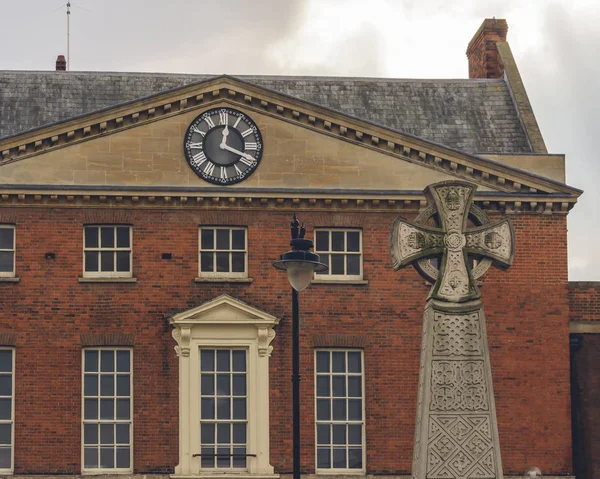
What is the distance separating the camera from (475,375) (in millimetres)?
19656

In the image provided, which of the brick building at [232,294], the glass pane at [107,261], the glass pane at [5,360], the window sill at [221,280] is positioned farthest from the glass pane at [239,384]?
the glass pane at [5,360]

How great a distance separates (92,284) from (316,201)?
558 cm

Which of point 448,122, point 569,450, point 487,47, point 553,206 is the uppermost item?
point 487,47

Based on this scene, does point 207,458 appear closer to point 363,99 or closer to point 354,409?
point 354,409

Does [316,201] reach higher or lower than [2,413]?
higher

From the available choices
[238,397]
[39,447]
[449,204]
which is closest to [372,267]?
[238,397]

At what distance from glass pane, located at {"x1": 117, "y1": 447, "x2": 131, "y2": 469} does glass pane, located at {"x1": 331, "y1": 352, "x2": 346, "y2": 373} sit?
5137mm

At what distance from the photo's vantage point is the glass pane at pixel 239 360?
37.2 metres

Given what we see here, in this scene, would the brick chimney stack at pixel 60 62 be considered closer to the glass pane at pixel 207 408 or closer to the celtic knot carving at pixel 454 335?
the glass pane at pixel 207 408

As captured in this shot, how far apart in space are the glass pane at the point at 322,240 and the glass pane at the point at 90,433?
664 cm

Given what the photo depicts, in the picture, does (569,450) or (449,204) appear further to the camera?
(569,450)

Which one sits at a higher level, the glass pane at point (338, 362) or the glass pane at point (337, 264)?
the glass pane at point (337, 264)

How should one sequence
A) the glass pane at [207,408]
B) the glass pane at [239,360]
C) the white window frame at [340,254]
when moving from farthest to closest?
the white window frame at [340,254] → the glass pane at [239,360] → the glass pane at [207,408]

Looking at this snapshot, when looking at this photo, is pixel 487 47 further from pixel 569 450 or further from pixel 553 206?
pixel 569 450
